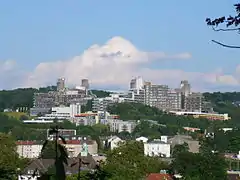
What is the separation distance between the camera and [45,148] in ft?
12.8

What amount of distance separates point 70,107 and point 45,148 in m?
159

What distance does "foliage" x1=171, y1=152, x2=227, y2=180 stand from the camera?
39.1m

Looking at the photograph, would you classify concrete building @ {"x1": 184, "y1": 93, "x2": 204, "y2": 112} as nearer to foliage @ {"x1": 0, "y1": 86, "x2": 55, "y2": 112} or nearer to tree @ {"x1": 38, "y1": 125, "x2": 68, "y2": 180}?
foliage @ {"x1": 0, "y1": 86, "x2": 55, "y2": 112}

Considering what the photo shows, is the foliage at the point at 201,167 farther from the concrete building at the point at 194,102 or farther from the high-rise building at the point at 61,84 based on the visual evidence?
the high-rise building at the point at 61,84

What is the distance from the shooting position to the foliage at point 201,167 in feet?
128

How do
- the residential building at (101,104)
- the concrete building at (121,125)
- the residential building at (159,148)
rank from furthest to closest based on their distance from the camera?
the residential building at (101,104), the concrete building at (121,125), the residential building at (159,148)

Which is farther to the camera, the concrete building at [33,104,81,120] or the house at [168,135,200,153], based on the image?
the concrete building at [33,104,81,120]

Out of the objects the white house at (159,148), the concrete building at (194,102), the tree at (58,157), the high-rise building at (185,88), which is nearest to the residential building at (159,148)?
the white house at (159,148)

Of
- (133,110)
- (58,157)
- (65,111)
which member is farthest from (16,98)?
(58,157)

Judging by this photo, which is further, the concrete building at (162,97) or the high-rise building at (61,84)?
the high-rise building at (61,84)

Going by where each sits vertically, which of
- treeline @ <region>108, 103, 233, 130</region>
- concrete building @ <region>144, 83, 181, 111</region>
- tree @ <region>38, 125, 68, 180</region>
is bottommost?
treeline @ <region>108, 103, 233, 130</region>

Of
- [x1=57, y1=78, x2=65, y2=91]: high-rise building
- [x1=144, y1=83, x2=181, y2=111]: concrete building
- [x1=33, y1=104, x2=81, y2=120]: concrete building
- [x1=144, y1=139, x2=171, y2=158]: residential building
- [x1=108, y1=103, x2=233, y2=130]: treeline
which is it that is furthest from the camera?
[x1=57, y1=78, x2=65, y2=91]: high-rise building

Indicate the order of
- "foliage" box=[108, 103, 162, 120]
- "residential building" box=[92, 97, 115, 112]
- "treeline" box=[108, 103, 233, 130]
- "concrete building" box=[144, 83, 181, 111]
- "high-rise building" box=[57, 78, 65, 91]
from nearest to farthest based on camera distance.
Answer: "treeline" box=[108, 103, 233, 130] < "foliage" box=[108, 103, 162, 120] < "residential building" box=[92, 97, 115, 112] < "concrete building" box=[144, 83, 181, 111] < "high-rise building" box=[57, 78, 65, 91]

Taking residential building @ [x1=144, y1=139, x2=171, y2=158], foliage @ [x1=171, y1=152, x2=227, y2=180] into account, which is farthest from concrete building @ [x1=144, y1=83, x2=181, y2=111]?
foliage @ [x1=171, y1=152, x2=227, y2=180]
